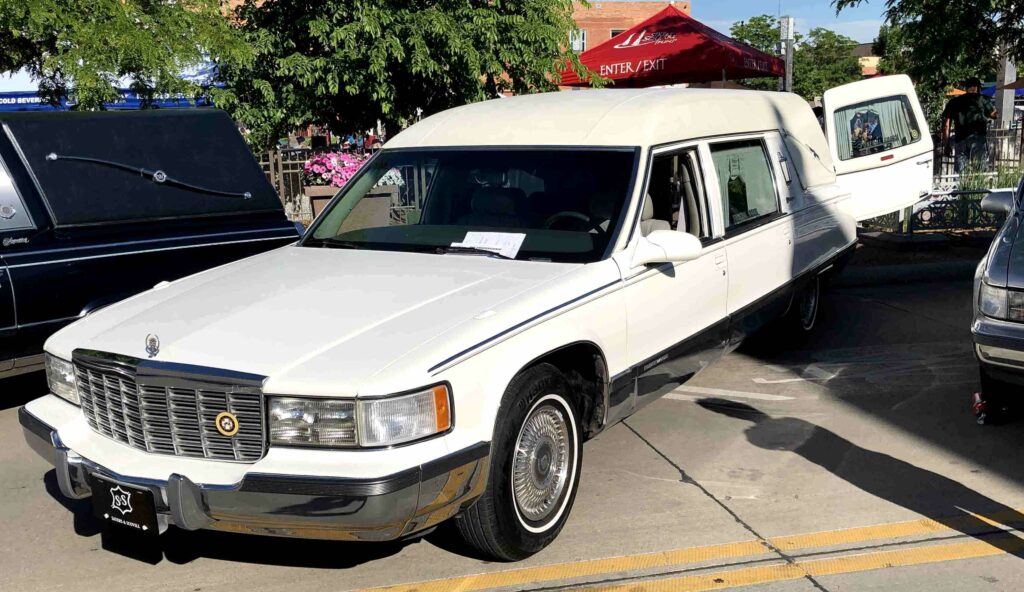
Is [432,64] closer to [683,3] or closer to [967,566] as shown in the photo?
[967,566]

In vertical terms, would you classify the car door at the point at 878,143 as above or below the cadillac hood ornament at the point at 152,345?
above

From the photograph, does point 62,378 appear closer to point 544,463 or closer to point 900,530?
point 544,463

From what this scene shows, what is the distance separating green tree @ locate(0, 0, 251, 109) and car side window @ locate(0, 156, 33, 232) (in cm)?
288

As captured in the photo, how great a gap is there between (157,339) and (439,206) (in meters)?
1.93

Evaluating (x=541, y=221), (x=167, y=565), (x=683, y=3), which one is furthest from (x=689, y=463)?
(x=683, y=3)

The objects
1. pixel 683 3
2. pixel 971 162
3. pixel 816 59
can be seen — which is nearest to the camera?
pixel 971 162

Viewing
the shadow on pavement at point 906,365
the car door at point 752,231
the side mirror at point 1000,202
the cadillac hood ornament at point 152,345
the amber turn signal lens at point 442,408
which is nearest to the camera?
the amber turn signal lens at point 442,408

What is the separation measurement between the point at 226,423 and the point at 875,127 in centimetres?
716

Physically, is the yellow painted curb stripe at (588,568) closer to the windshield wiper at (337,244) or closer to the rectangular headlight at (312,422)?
the rectangular headlight at (312,422)

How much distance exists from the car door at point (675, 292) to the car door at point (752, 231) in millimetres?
158

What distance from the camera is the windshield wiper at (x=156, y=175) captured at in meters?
6.48

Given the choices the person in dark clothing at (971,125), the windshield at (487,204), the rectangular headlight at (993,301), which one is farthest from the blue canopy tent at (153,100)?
the person in dark clothing at (971,125)

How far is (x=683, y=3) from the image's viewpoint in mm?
56906

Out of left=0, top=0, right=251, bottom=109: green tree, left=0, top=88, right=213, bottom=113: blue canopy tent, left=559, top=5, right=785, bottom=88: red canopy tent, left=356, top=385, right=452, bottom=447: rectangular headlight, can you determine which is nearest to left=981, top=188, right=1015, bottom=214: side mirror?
left=356, top=385, right=452, bottom=447: rectangular headlight
